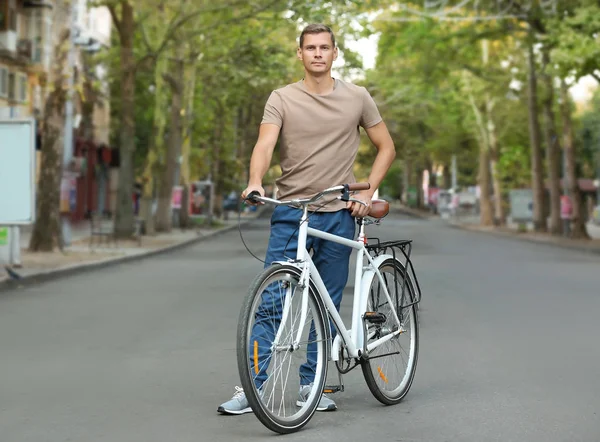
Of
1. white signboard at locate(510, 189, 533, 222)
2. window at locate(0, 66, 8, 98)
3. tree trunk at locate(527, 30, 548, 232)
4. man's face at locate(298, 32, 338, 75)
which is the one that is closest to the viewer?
man's face at locate(298, 32, 338, 75)

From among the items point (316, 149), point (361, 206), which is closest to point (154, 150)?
point (316, 149)

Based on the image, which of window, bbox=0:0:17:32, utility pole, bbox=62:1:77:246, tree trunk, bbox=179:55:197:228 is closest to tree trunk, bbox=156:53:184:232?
tree trunk, bbox=179:55:197:228

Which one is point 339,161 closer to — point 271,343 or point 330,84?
point 330,84

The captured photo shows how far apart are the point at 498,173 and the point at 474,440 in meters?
49.1

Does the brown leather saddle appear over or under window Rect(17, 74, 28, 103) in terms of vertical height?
under

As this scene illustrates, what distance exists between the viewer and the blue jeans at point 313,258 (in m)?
6.02

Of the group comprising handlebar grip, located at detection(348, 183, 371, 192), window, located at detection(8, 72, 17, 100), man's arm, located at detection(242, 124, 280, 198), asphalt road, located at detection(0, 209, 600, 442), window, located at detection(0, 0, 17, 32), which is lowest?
asphalt road, located at detection(0, 209, 600, 442)

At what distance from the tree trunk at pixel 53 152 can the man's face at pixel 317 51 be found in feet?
58.7

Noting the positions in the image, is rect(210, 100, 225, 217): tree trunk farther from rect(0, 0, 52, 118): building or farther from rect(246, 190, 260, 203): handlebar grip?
rect(246, 190, 260, 203): handlebar grip

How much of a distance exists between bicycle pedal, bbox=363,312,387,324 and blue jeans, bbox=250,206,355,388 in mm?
171

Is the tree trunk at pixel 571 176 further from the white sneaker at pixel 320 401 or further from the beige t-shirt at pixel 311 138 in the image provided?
the beige t-shirt at pixel 311 138

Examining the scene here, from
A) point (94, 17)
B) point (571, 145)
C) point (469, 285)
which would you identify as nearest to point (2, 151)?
point (469, 285)

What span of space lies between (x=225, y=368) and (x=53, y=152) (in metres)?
16.4

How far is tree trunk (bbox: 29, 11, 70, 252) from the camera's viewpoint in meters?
23.8
